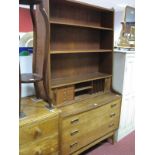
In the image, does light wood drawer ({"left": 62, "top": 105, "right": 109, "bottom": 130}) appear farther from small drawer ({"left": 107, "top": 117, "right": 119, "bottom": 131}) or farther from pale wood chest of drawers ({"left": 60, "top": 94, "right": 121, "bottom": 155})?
small drawer ({"left": 107, "top": 117, "right": 119, "bottom": 131})

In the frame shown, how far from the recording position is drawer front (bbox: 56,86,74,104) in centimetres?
212

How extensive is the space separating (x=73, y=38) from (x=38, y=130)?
4.33 ft

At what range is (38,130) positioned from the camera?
161 cm

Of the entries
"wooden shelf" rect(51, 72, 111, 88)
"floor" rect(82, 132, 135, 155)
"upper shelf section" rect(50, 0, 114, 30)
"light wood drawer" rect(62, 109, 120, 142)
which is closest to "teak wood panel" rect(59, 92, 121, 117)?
"light wood drawer" rect(62, 109, 120, 142)

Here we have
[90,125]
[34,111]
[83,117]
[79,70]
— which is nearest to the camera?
[34,111]

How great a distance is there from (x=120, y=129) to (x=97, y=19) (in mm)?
1678

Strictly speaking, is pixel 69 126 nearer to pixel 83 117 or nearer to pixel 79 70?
pixel 83 117

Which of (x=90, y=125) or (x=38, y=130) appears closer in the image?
(x=38, y=130)

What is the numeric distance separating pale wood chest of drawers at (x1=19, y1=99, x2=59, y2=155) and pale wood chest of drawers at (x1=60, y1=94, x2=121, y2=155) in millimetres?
165

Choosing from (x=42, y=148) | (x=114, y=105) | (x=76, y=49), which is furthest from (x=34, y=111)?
(x=114, y=105)

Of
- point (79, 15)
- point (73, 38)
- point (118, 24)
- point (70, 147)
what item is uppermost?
point (118, 24)

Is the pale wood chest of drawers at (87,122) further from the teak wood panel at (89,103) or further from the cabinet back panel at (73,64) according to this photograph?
the cabinet back panel at (73,64)
